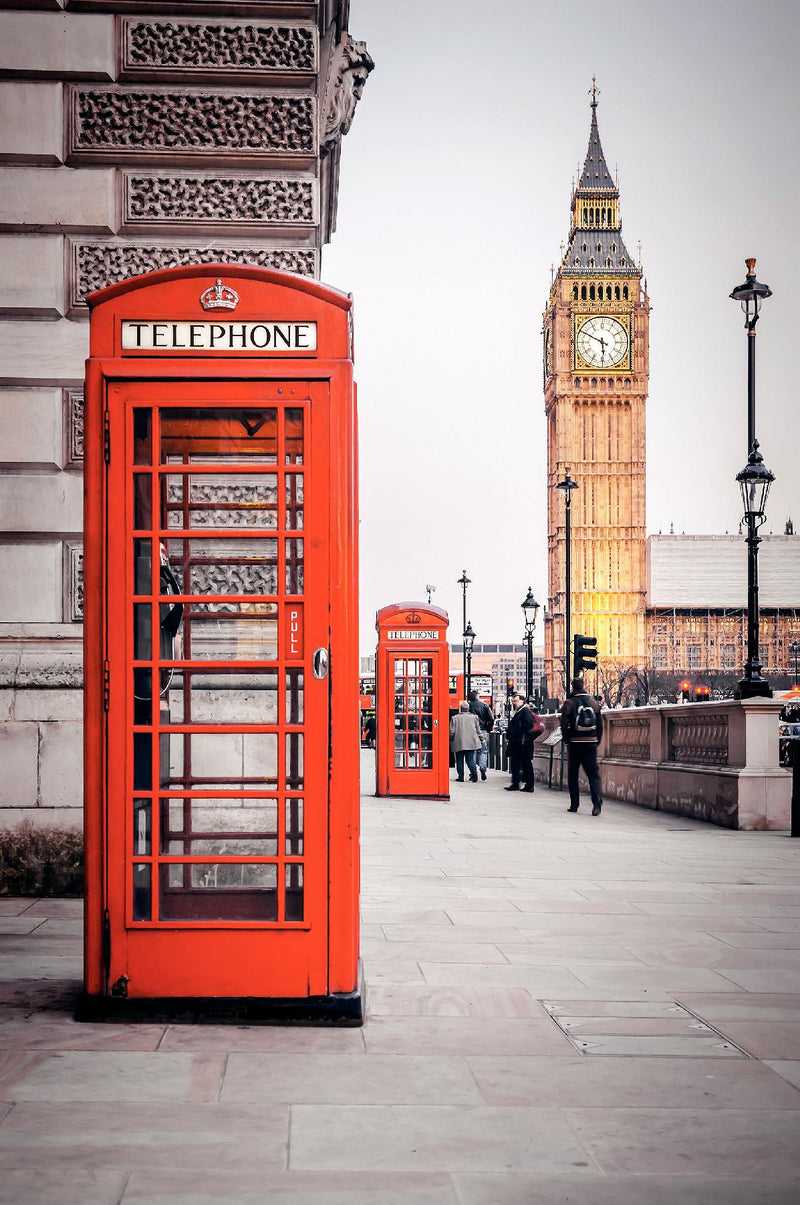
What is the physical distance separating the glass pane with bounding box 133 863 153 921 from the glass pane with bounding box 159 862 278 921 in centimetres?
6

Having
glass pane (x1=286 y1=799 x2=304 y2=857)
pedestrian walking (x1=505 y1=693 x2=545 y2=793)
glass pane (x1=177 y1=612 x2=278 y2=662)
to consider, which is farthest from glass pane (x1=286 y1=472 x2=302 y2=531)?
pedestrian walking (x1=505 y1=693 x2=545 y2=793)

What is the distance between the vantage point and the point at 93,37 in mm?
8203

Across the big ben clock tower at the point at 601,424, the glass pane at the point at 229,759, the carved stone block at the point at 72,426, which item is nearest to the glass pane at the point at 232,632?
the glass pane at the point at 229,759

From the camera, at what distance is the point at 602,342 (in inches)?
4658

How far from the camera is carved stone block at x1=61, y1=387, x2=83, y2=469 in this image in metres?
8.08

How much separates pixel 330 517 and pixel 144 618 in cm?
85

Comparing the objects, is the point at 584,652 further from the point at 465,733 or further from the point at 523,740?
the point at 465,733

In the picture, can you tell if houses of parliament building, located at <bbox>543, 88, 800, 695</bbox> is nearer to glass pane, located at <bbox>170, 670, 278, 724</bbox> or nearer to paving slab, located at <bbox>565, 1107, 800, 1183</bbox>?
glass pane, located at <bbox>170, 670, 278, 724</bbox>

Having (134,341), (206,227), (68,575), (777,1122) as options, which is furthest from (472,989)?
(206,227)

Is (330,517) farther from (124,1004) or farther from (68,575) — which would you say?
(68,575)

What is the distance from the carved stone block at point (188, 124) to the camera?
825cm

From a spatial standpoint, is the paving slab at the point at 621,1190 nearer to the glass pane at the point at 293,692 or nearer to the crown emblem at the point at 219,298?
the glass pane at the point at 293,692

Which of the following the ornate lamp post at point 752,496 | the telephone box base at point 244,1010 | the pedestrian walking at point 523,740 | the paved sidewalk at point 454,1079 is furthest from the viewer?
the pedestrian walking at point 523,740

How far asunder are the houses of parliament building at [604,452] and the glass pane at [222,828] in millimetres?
110772
